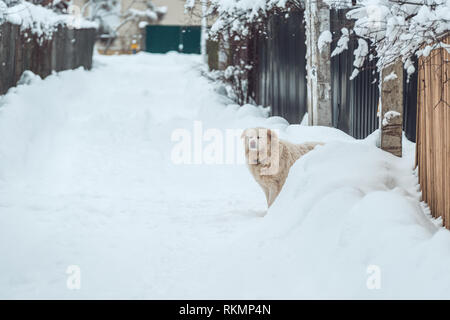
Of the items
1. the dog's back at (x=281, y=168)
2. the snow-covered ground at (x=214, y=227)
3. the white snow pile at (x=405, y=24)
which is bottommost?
the snow-covered ground at (x=214, y=227)

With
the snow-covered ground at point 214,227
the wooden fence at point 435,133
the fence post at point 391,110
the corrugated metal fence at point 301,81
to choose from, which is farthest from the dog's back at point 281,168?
the wooden fence at point 435,133

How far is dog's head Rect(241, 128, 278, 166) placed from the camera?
7.03 meters

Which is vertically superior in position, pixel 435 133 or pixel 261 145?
pixel 435 133

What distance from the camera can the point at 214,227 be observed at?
6.60 metres

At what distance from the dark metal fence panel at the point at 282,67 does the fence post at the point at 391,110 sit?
4373 mm

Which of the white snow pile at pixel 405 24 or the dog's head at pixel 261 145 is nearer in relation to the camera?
the white snow pile at pixel 405 24

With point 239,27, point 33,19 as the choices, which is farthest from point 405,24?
point 33,19

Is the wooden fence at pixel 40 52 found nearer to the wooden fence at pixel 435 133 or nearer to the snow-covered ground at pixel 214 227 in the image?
the snow-covered ground at pixel 214 227

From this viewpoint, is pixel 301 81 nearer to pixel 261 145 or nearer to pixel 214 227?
pixel 261 145

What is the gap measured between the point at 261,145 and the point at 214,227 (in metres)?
1.16

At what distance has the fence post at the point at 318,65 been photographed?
28.7 feet

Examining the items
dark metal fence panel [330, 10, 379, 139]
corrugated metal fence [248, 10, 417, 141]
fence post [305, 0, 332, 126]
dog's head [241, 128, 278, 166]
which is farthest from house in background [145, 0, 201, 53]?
dog's head [241, 128, 278, 166]

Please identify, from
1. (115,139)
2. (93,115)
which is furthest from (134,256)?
(93,115)

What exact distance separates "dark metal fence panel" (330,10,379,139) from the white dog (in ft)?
4.65
